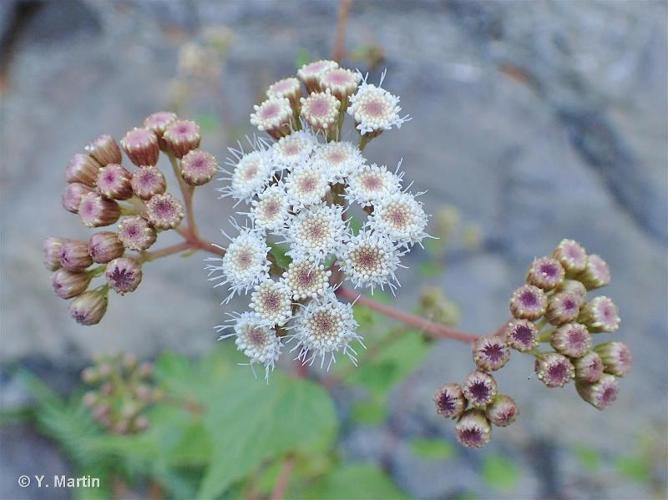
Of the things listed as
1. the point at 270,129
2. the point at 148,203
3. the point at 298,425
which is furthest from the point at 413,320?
the point at 148,203

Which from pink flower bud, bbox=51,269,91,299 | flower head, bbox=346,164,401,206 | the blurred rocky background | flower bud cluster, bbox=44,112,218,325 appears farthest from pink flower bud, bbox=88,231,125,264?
the blurred rocky background

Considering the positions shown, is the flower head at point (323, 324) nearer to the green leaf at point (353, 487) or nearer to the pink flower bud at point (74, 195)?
the pink flower bud at point (74, 195)

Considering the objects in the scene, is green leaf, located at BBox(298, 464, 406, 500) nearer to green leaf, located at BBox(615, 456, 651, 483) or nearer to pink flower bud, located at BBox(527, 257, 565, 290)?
pink flower bud, located at BBox(527, 257, 565, 290)

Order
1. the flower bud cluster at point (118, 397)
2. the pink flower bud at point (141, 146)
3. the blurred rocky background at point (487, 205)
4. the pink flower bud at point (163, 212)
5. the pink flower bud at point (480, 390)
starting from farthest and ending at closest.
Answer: the blurred rocky background at point (487, 205)
the flower bud cluster at point (118, 397)
the pink flower bud at point (141, 146)
the pink flower bud at point (163, 212)
the pink flower bud at point (480, 390)

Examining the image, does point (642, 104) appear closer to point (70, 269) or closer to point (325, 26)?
point (325, 26)

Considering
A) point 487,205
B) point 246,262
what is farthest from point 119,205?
point 487,205

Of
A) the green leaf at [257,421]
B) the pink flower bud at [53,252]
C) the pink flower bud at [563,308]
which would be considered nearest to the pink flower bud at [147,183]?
the pink flower bud at [53,252]

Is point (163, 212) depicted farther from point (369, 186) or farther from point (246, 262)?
point (369, 186)
